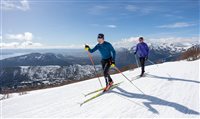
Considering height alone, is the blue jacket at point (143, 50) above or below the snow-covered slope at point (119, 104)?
above

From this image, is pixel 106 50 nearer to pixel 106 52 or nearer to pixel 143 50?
pixel 106 52

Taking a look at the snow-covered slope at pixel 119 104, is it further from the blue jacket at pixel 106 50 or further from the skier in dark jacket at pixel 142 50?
the skier in dark jacket at pixel 142 50

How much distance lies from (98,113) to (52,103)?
7.22 feet

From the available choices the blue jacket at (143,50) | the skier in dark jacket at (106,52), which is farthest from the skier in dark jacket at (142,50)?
the skier in dark jacket at (106,52)

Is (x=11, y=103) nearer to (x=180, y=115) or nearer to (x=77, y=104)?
(x=77, y=104)

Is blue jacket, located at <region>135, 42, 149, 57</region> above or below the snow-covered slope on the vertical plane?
above

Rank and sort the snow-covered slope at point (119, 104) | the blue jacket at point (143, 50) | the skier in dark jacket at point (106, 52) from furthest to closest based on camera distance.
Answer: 1. the blue jacket at point (143, 50)
2. the skier in dark jacket at point (106, 52)
3. the snow-covered slope at point (119, 104)

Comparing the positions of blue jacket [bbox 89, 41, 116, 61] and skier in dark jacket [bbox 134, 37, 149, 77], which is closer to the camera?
blue jacket [bbox 89, 41, 116, 61]

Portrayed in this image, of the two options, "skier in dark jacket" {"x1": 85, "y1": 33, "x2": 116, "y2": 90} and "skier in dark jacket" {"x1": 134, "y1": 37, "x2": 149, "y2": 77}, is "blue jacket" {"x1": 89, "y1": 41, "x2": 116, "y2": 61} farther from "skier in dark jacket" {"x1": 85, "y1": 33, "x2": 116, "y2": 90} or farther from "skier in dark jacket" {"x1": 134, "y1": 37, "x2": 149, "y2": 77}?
"skier in dark jacket" {"x1": 134, "y1": 37, "x2": 149, "y2": 77}

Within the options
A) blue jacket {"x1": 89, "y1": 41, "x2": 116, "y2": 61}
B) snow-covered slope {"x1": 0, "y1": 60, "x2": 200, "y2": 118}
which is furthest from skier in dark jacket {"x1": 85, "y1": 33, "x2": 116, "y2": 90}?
snow-covered slope {"x1": 0, "y1": 60, "x2": 200, "y2": 118}

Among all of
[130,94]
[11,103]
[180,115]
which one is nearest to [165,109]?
[180,115]

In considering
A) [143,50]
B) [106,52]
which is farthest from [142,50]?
[106,52]

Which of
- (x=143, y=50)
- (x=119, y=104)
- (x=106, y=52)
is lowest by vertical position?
(x=119, y=104)

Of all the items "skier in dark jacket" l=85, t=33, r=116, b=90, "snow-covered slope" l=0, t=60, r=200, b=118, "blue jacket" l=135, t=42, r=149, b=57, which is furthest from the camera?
"blue jacket" l=135, t=42, r=149, b=57
